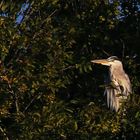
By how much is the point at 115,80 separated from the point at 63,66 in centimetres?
126

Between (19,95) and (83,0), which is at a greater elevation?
(83,0)

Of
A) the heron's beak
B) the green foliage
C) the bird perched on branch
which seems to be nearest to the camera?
the green foliage

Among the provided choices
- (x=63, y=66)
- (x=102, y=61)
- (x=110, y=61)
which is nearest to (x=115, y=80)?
(x=110, y=61)

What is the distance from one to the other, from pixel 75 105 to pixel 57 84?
1.88 feet

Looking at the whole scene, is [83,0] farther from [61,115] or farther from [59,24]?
[61,115]

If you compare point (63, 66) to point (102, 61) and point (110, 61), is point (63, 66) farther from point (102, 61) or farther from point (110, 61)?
point (110, 61)

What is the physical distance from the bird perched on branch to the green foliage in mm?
87

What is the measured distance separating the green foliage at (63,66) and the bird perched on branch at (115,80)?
0.29 ft

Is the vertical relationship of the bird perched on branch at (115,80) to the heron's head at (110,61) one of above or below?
below

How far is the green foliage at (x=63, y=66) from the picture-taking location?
6.61 m

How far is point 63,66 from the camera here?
7.25 metres

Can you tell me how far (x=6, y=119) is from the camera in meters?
7.43

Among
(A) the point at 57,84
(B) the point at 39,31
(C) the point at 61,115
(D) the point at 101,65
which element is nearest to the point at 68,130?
(C) the point at 61,115

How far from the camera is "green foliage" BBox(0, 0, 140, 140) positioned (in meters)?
6.61
